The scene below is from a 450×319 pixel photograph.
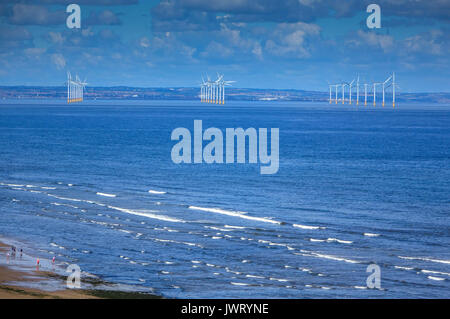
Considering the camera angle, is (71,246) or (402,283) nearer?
(402,283)

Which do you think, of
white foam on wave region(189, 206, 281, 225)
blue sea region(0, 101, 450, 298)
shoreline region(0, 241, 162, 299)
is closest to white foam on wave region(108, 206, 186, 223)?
blue sea region(0, 101, 450, 298)

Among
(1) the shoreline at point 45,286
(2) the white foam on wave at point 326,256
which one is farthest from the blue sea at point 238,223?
(1) the shoreline at point 45,286

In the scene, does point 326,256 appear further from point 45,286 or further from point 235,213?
point 45,286

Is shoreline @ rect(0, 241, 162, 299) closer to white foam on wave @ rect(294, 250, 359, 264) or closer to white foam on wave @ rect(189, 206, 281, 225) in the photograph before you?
white foam on wave @ rect(294, 250, 359, 264)

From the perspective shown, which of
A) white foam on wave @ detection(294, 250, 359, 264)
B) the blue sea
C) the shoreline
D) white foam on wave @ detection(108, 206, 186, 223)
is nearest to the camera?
the shoreline
